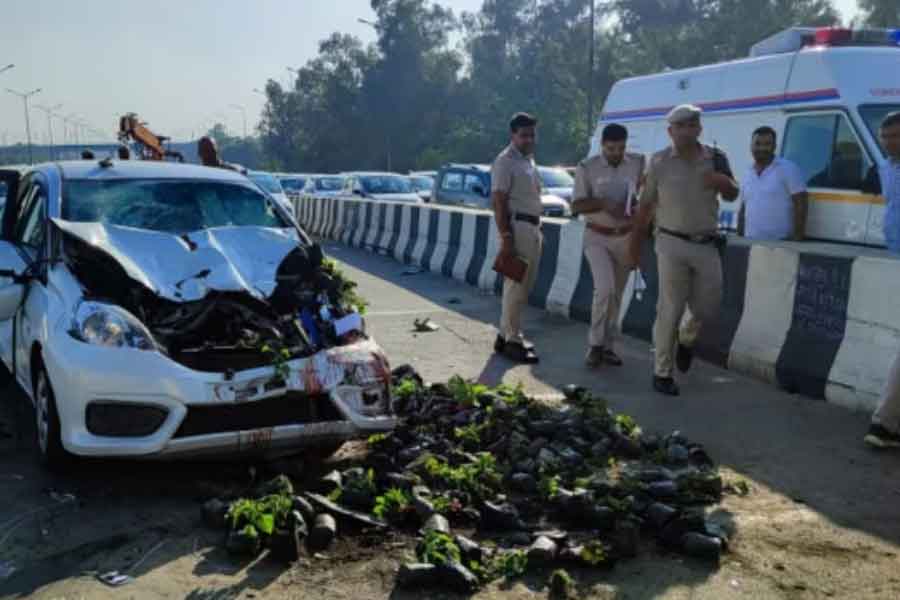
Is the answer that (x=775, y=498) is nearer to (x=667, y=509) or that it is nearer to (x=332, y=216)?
(x=667, y=509)

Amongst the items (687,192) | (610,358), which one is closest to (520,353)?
(610,358)

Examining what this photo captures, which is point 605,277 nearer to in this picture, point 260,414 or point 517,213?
point 517,213

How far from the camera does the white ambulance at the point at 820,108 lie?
8672 mm

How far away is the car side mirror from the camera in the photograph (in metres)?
5.73

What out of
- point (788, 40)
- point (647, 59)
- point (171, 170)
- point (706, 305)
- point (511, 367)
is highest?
point (647, 59)

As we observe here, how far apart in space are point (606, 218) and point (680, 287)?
106cm

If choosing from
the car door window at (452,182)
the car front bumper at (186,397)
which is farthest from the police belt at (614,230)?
the car door window at (452,182)

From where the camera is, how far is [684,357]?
7457 millimetres

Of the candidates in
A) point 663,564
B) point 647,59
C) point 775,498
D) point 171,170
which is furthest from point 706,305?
point 647,59

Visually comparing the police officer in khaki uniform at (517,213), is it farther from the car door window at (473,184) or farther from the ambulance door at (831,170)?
the car door window at (473,184)

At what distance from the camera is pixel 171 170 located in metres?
6.72

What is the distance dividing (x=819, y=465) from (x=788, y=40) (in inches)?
237

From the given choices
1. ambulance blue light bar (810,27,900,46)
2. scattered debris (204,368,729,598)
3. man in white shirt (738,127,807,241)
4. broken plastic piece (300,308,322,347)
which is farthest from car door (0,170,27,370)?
ambulance blue light bar (810,27,900,46)

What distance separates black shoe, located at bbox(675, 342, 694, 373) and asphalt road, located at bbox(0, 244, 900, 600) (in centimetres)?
13
